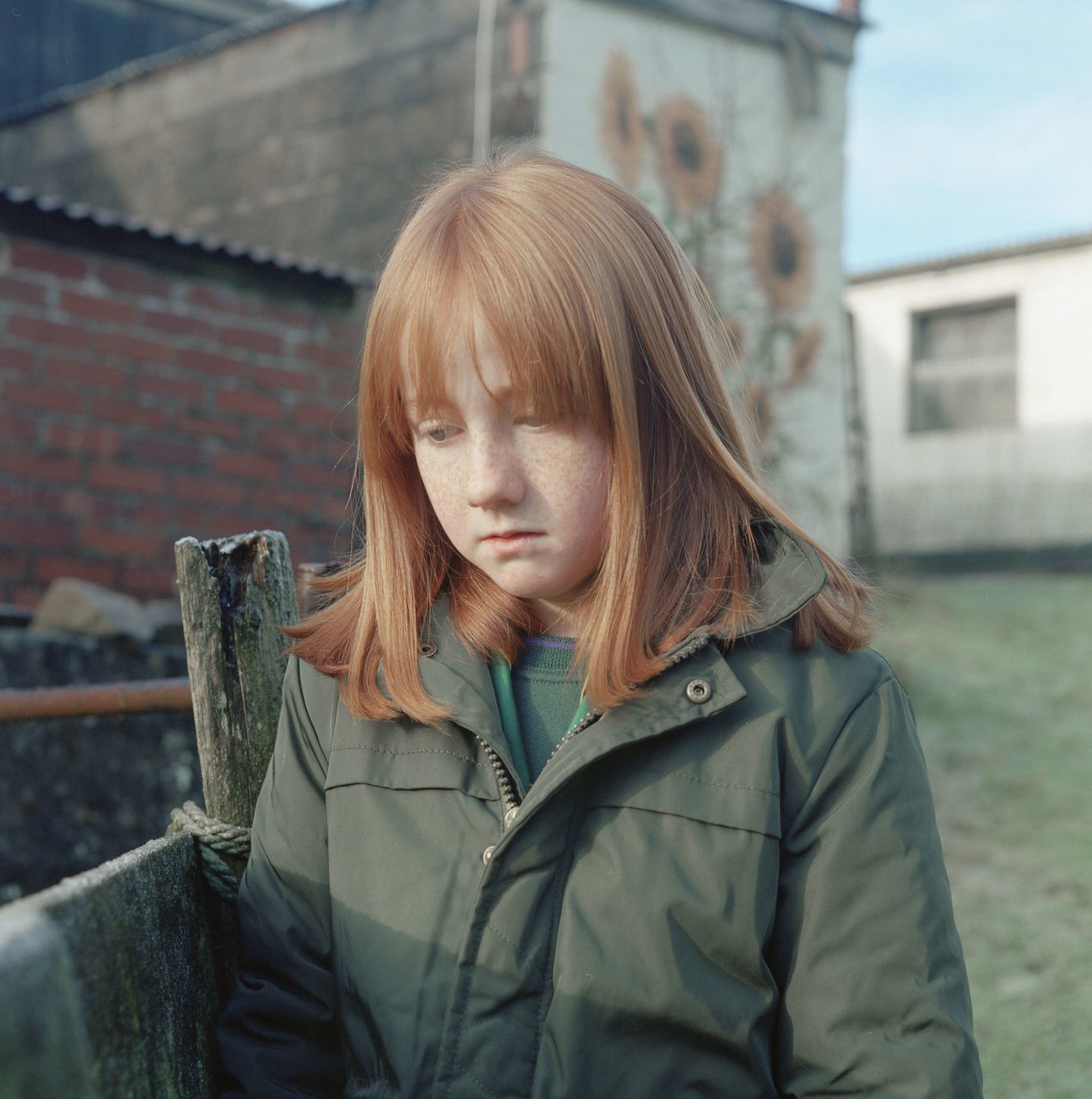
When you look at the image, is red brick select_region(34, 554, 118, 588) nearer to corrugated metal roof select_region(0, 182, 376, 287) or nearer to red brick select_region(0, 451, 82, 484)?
red brick select_region(0, 451, 82, 484)

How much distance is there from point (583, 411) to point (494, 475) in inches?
4.7

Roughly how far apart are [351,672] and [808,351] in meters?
6.97

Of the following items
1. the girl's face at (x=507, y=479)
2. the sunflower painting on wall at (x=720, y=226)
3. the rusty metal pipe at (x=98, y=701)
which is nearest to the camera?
the girl's face at (x=507, y=479)

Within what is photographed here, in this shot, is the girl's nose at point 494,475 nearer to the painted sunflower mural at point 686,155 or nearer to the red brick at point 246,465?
the red brick at point 246,465

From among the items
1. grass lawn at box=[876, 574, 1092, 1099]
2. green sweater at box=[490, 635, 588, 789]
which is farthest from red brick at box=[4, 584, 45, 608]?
green sweater at box=[490, 635, 588, 789]

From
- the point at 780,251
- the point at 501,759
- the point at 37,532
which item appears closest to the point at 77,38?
the point at 780,251

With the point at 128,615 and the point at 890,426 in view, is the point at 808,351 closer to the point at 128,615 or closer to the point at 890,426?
the point at 890,426

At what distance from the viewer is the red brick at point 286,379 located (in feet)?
15.0

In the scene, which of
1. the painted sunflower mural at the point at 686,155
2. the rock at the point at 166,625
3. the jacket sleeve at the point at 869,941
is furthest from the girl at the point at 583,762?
the painted sunflower mural at the point at 686,155

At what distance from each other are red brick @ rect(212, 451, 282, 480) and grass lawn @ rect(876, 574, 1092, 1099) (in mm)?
2396

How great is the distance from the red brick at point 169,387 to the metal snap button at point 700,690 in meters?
3.56

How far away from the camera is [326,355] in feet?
15.6

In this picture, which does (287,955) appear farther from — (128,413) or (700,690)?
(128,413)

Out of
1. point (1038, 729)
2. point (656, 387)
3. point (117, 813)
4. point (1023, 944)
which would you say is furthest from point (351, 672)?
point (1038, 729)
